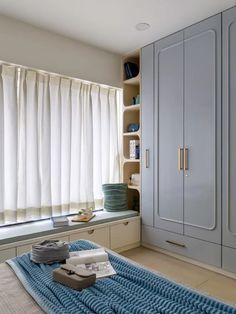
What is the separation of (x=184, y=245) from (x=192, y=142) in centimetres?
114

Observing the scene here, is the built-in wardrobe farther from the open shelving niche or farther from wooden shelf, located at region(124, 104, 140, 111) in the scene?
the open shelving niche

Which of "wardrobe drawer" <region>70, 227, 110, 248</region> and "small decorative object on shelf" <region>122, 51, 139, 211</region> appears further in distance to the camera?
"small decorative object on shelf" <region>122, 51, 139, 211</region>

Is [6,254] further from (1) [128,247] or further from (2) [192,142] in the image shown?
(2) [192,142]

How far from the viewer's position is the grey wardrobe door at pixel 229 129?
2336 mm

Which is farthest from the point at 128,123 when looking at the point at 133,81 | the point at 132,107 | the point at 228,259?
the point at 228,259

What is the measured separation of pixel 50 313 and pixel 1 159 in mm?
1888

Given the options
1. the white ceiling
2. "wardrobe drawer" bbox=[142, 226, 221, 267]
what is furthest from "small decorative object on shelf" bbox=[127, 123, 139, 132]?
"wardrobe drawer" bbox=[142, 226, 221, 267]

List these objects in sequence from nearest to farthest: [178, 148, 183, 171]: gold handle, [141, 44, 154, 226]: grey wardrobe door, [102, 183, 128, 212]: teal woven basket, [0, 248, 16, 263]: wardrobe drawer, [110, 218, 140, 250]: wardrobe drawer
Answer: [0, 248, 16, 263]: wardrobe drawer → [178, 148, 183, 171]: gold handle → [110, 218, 140, 250]: wardrobe drawer → [141, 44, 154, 226]: grey wardrobe door → [102, 183, 128, 212]: teal woven basket

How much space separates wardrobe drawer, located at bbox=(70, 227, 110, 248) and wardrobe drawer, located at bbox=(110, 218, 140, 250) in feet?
0.30

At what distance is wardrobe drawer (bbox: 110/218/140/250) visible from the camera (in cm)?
294

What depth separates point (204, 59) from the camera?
255cm

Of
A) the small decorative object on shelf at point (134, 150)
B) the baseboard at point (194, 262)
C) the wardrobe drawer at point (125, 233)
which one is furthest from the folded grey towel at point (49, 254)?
the small decorative object on shelf at point (134, 150)

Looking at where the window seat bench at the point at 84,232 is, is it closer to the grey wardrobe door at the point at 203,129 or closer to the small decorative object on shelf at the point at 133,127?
the grey wardrobe door at the point at 203,129

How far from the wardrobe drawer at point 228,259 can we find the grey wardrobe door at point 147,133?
0.93 m
